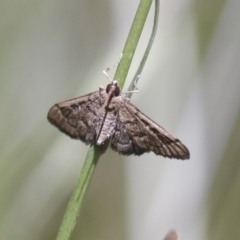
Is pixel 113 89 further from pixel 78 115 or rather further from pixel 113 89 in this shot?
pixel 78 115

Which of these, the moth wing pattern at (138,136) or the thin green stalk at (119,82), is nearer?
the thin green stalk at (119,82)

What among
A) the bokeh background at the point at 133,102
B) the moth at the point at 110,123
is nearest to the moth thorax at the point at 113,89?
the moth at the point at 110,123

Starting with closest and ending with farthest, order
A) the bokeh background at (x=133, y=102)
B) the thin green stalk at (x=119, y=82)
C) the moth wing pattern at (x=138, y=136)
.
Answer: the thin green stalk at (x=119, y=82), the moth wing pattern at (x=138, y=136), the bokeh background at (x=133, y=102)

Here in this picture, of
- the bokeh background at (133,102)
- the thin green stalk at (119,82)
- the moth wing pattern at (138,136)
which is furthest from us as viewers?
the bokeh background at (133,102)

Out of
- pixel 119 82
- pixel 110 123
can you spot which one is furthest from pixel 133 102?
pixel 119 82

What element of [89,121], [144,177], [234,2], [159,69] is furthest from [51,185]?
[234,2]

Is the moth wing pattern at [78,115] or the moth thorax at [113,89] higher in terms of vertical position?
the moth thorax at [113,89]

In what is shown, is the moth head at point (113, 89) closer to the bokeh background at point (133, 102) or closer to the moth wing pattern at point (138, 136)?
the moth wing pattern at point (138, 136)

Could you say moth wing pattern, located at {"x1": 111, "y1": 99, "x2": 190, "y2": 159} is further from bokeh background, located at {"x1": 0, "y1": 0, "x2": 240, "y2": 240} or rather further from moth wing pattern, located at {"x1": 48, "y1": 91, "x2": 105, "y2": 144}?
bokeh background, located at {"x1": 0, "y1": 0, "x2": 240, "y2": 240}
